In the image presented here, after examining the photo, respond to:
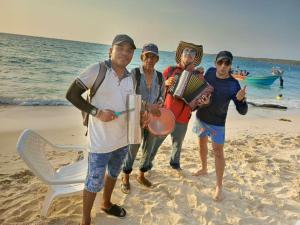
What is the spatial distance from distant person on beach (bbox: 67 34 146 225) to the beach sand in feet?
3.14

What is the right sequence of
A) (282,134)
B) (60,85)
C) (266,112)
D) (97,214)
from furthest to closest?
(60,85) < (266,112) < (282,134) < (97,214)

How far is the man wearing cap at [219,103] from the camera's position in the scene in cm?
378

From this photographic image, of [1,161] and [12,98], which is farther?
[12,98]

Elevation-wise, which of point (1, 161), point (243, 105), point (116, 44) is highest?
point (116, 44)

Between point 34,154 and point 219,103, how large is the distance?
8.01 ft

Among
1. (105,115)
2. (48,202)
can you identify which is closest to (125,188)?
(48,202)

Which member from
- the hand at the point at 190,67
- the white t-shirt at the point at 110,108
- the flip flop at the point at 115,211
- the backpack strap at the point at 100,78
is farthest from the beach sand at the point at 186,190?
the hand at the point at 190,67

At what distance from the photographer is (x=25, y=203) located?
12.0 feet

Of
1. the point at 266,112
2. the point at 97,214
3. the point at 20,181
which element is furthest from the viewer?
the point at 266,112

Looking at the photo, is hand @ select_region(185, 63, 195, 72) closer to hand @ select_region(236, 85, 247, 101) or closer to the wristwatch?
hand @ select_region(236, 85, 247, 101)

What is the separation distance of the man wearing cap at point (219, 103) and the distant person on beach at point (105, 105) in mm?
1497

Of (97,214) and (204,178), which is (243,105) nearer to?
(204,178)

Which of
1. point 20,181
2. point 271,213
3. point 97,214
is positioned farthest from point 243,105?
point 20,181

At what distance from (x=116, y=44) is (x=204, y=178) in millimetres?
3091
